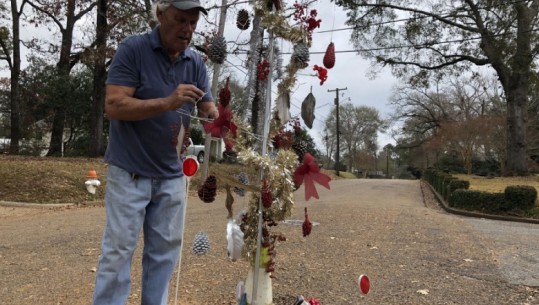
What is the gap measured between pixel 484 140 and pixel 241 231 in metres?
32.2

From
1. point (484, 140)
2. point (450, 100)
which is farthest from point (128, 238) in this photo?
point (450, 100)

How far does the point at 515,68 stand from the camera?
2092 cm

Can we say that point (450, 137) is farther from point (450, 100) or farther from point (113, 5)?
point (113, 5)

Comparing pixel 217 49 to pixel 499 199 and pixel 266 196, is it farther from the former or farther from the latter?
pixel 499 199

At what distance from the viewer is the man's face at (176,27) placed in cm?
196

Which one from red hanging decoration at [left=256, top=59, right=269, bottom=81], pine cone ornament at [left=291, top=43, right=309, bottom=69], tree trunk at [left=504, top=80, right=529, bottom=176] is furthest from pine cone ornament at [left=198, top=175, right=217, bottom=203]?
tree trunk at [left=504, top=80, right=529, bottom=176]

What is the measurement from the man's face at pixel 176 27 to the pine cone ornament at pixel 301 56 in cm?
59

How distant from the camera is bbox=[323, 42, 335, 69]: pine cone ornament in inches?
92.7

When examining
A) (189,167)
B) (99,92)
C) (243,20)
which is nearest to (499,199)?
(243,20)

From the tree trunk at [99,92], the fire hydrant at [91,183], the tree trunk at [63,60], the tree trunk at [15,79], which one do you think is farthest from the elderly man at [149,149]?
the tree trunk at [15,79]

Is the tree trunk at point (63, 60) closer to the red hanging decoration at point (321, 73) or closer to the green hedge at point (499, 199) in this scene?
the green hedge at point (499, 199)

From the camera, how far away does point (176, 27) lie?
2.00 meters

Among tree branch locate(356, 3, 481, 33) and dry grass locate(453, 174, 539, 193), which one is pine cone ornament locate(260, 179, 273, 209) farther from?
tree branch locate(356, 3, 481, 33)

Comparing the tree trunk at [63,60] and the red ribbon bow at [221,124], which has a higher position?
the tree trunk at [63,60]
